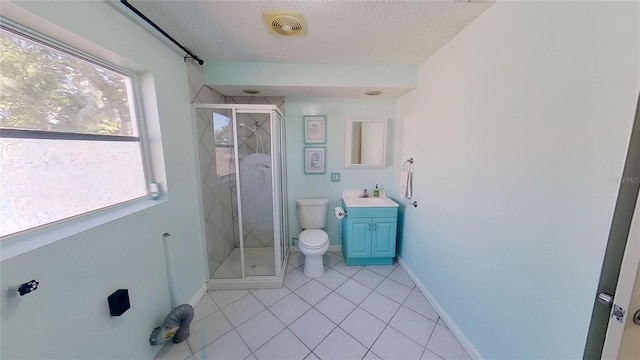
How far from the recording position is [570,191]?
86 centimetres

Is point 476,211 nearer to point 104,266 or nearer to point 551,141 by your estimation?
point 551,141

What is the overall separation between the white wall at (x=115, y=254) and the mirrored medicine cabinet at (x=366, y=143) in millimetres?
1750

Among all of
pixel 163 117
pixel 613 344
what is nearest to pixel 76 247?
pixel 163 117

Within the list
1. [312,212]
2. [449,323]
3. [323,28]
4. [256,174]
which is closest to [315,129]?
[256,174]

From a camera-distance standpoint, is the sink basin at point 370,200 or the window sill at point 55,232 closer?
the window sill at point 55,232

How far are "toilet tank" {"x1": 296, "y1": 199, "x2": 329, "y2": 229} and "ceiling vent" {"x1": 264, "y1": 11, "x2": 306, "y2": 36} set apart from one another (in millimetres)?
1741

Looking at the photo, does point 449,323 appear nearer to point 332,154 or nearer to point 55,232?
point 332,154

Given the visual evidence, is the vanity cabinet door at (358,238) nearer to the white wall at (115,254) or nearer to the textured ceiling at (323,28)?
the white wall at (115,254)

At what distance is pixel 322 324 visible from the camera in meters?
1.66

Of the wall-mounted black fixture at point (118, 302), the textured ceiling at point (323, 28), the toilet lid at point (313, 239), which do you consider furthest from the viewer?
the toilet lid at point (313, 239)

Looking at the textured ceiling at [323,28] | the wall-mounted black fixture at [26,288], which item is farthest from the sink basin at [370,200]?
the wall-mounted black fixture at [26,288]

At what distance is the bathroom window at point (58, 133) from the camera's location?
0.81 meters

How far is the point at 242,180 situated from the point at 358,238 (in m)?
1.47

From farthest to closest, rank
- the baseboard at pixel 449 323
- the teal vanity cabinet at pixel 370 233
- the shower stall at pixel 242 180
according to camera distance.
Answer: the teal vanity cabinet at pixel 370 233
the shower stall at pixel 242 180
the baseboard at pixel 449 323
